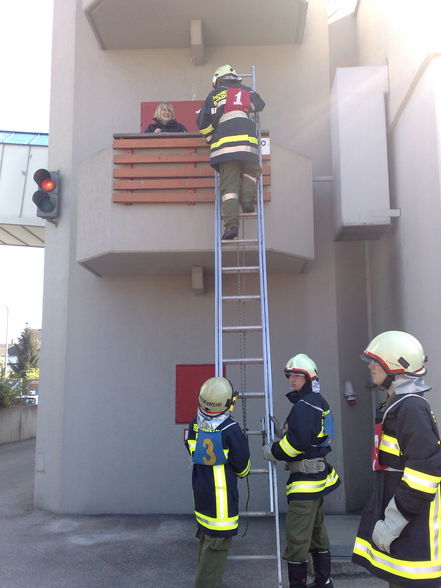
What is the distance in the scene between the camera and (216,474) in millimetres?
4062

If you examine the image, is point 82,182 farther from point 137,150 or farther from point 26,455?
point 26,455

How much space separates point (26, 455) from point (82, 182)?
28.2ft

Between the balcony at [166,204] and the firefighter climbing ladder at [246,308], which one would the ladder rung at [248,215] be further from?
the balcony at [166,204]

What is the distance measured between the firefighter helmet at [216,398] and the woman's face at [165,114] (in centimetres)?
388

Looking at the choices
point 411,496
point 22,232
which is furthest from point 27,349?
point 411,496

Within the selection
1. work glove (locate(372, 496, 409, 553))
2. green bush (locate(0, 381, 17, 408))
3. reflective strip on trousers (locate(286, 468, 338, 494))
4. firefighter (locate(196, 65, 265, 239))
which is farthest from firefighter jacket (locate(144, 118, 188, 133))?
green bush (locate(0, 381, 17, 408))

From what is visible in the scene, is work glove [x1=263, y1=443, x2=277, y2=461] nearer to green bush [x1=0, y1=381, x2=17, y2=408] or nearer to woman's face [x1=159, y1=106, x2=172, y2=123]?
woman's face [x1=159, y1=106, x2=172, y2=123]

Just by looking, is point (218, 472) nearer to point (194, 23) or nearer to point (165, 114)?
point (165, 114)

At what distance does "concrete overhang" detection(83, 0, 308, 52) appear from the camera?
726cm

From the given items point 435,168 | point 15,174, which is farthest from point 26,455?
point 435,168

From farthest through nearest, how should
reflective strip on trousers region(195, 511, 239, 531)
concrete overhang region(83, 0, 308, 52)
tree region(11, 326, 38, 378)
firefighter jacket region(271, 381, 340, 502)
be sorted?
tree region(11, 326, 38, 378), concrete overhang region(83, 0, 308, 52), firefighter jacket region(271, 381, 340, 502), reflective strip on trousers region(195, 511, 239, 531)

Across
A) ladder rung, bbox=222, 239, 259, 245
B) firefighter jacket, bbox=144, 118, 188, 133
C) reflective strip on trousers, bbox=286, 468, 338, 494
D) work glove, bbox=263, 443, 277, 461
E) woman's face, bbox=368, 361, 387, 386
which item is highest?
firefighter jacket, bbox=144, 118, 188, 133

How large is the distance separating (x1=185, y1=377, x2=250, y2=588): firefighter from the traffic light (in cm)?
438

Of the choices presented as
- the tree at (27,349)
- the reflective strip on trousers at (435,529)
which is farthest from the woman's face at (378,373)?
the tree at (27,349)
